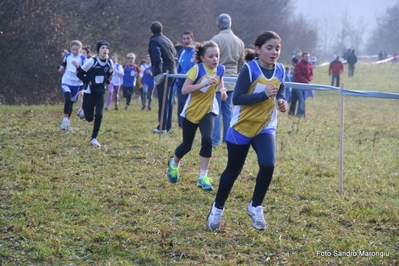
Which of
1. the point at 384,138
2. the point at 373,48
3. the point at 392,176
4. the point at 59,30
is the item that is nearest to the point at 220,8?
the point at 59,30

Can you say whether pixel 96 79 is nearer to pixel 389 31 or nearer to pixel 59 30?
pixel 59 30

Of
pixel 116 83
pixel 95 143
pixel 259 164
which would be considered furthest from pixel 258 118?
pixel 116 83

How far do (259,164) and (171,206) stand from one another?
150cm

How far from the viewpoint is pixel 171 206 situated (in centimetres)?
680

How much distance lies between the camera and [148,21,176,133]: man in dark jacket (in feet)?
40.5

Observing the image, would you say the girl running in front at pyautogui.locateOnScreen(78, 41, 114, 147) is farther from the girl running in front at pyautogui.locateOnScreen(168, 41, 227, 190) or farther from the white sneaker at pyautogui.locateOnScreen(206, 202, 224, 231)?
the white sneaker at pyautogui.locateOnScreen(206, 202, 224, 231)

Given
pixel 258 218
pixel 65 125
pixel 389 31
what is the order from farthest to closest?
pixel 389 31
pixel 65 125
pixel 258 218

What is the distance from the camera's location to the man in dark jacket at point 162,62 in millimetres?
12336

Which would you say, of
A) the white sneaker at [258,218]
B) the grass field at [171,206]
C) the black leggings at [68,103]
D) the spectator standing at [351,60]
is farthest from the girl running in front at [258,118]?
the spectator standing at [351,60]

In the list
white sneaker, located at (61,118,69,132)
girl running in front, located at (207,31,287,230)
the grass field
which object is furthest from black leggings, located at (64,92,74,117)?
girl running in front, located at (207,31,287,230)

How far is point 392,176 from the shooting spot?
8.80 meters

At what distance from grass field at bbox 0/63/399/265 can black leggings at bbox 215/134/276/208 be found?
371mm

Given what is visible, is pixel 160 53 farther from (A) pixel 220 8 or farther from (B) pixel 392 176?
(A) pixel 220 8

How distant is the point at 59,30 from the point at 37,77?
76.4 inches
